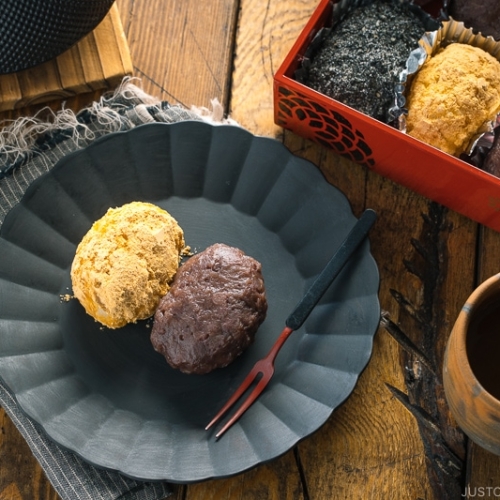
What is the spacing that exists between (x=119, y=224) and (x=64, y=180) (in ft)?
0.55

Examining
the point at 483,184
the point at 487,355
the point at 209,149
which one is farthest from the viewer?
the point at 209,149

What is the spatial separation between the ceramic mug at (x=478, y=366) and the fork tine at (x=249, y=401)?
30cm

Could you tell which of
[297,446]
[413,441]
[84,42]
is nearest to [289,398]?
[297,446]

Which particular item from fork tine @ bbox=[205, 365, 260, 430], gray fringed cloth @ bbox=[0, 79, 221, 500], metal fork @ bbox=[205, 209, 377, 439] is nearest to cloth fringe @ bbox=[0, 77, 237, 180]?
gray fringed cloth @ bbox=[0, 79, 221, 500]

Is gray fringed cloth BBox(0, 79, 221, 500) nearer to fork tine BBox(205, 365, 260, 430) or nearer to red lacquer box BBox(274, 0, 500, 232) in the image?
red lacquer box BBox(274, 0, 500, 232)

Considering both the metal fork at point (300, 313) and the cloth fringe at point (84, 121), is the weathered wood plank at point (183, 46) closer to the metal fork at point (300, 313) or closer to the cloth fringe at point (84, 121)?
the cloth fringe at point (84, 121)

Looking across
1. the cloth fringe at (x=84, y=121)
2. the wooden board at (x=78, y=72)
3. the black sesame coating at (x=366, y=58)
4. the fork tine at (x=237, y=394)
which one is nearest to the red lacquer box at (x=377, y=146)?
the black sesame coating at (x=366, y=58)

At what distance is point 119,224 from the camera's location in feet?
4.01

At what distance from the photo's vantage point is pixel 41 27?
4.12 ft

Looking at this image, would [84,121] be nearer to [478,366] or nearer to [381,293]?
[381,293]

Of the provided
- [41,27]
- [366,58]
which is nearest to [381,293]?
[366,58]

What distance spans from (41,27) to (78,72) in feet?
0.56

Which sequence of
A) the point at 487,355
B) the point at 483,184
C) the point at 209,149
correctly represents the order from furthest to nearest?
the point at 209,149 → the point at 483,184 → the point at 487,355

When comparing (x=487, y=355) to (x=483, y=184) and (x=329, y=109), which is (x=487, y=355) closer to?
(x=483, y=184)
